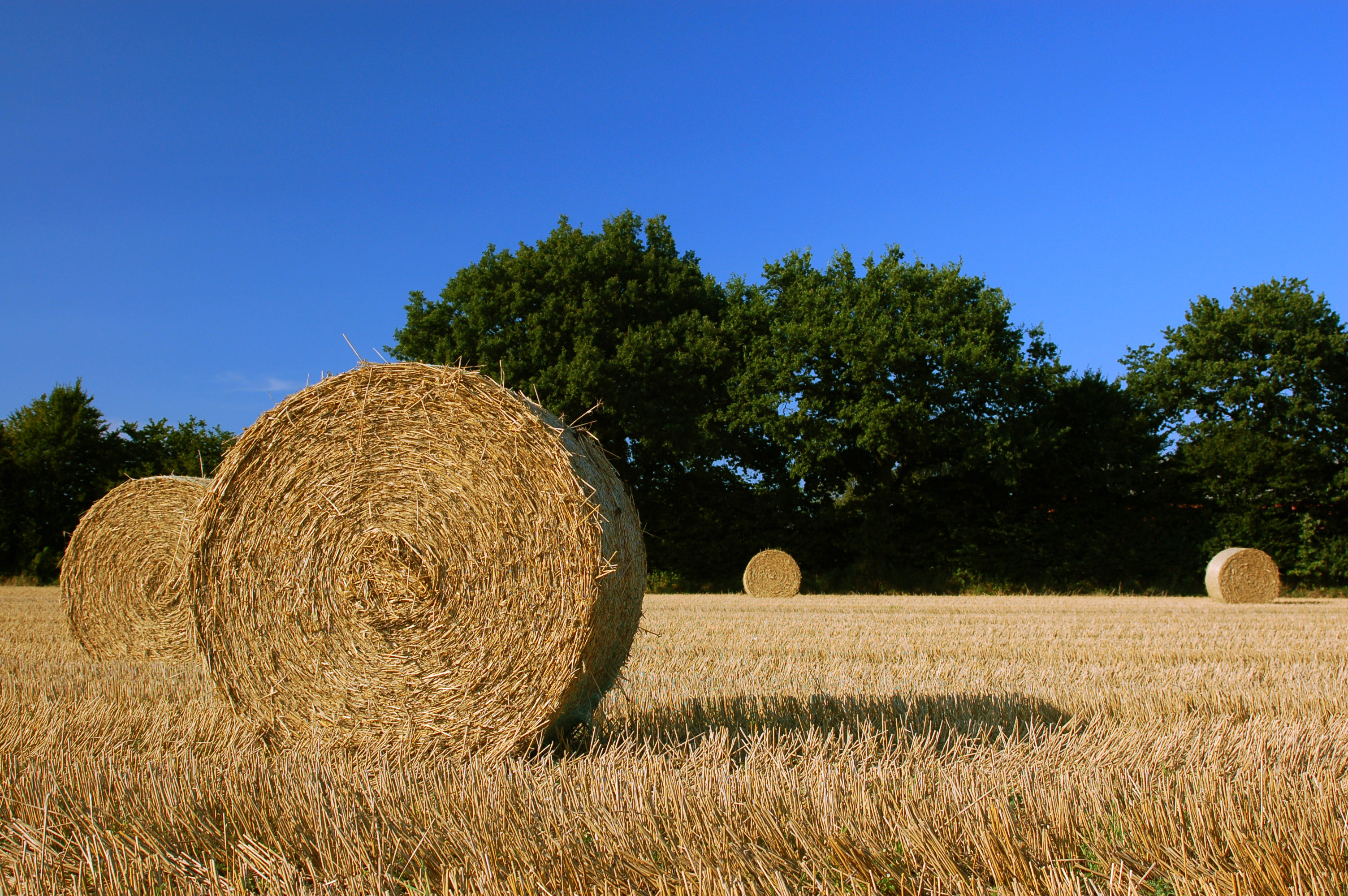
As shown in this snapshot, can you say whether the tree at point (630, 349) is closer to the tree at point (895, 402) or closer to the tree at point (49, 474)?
the tree at point (895, 402)

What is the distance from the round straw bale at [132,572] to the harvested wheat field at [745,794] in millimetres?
2417

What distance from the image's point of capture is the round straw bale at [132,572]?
7.79 metres

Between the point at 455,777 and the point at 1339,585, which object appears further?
the point at 1339,585

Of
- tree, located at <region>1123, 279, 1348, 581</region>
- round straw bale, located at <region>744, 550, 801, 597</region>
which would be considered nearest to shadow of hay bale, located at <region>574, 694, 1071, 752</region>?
round straw bale, located at <region>744, 550, 801, 597</region>

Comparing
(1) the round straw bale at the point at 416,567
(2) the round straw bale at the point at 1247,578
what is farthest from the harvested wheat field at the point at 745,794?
(2) the round straw bale at the point at 1247,578

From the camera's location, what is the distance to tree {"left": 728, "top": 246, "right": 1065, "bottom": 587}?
796 inches

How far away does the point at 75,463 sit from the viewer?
2411cm

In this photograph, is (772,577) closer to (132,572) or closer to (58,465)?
(132,572)

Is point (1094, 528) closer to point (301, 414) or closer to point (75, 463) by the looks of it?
point (301, 414)

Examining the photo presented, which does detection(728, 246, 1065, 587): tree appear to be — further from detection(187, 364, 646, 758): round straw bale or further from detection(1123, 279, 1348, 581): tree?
detection(187, 364, 646, 758): round straw bale

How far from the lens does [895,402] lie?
20141mm

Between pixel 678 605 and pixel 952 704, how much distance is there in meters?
10.2

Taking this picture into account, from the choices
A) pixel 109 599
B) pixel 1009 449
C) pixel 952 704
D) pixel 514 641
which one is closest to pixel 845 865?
pixel 514 641

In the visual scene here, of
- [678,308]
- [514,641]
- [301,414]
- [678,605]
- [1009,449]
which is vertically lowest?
[678,605]
